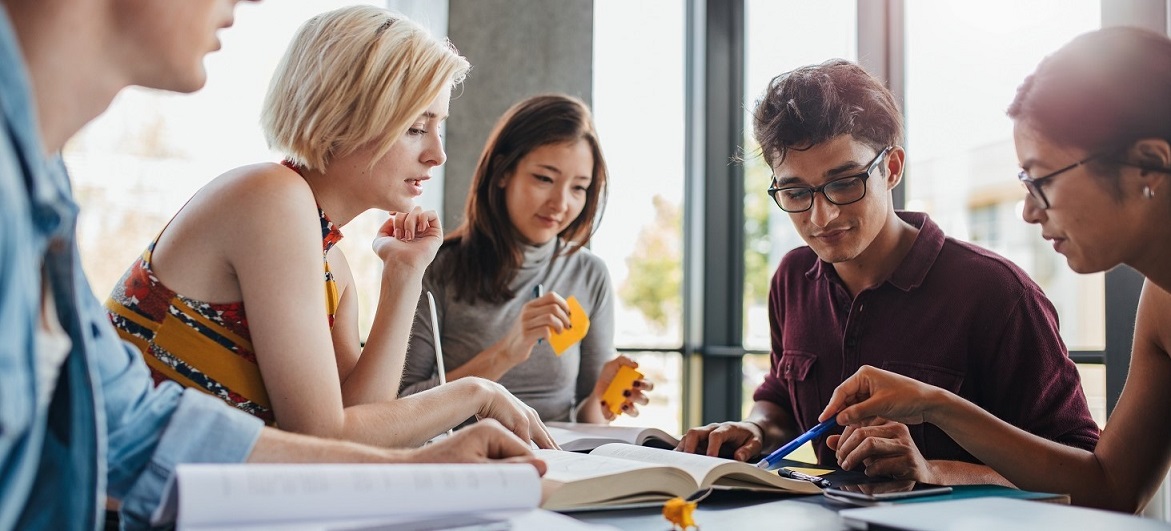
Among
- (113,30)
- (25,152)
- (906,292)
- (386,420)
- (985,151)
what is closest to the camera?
(25,152)

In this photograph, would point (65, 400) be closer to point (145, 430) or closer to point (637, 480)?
point (145, 430)

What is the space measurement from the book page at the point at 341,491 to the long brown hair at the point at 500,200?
6.04 ft

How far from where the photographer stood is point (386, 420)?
1.42 m

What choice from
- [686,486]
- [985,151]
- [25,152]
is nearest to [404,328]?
[686,486]

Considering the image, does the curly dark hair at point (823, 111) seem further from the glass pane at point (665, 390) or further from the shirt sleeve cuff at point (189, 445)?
the glass pane at point (665, 390)

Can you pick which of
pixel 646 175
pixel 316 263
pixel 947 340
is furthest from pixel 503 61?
pixel 316 263

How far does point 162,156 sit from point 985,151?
300 cm

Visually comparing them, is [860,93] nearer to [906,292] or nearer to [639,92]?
[906,292]

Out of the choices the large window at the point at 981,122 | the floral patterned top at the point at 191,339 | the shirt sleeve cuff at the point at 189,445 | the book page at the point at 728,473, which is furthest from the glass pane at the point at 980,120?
the shirt sleeve cuff at the point at 189,445

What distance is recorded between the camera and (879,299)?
1.95 m

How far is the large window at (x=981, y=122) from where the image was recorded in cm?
280

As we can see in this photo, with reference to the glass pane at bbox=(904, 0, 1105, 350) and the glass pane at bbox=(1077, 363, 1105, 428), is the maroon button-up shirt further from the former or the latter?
the glass pane at bbox=(904, 0, 1105, 350)

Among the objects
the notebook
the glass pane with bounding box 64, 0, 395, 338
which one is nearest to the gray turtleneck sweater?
the glass pane with bounding box 64, 0, 395, 338

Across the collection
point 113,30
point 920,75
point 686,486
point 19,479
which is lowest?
point 686,486
